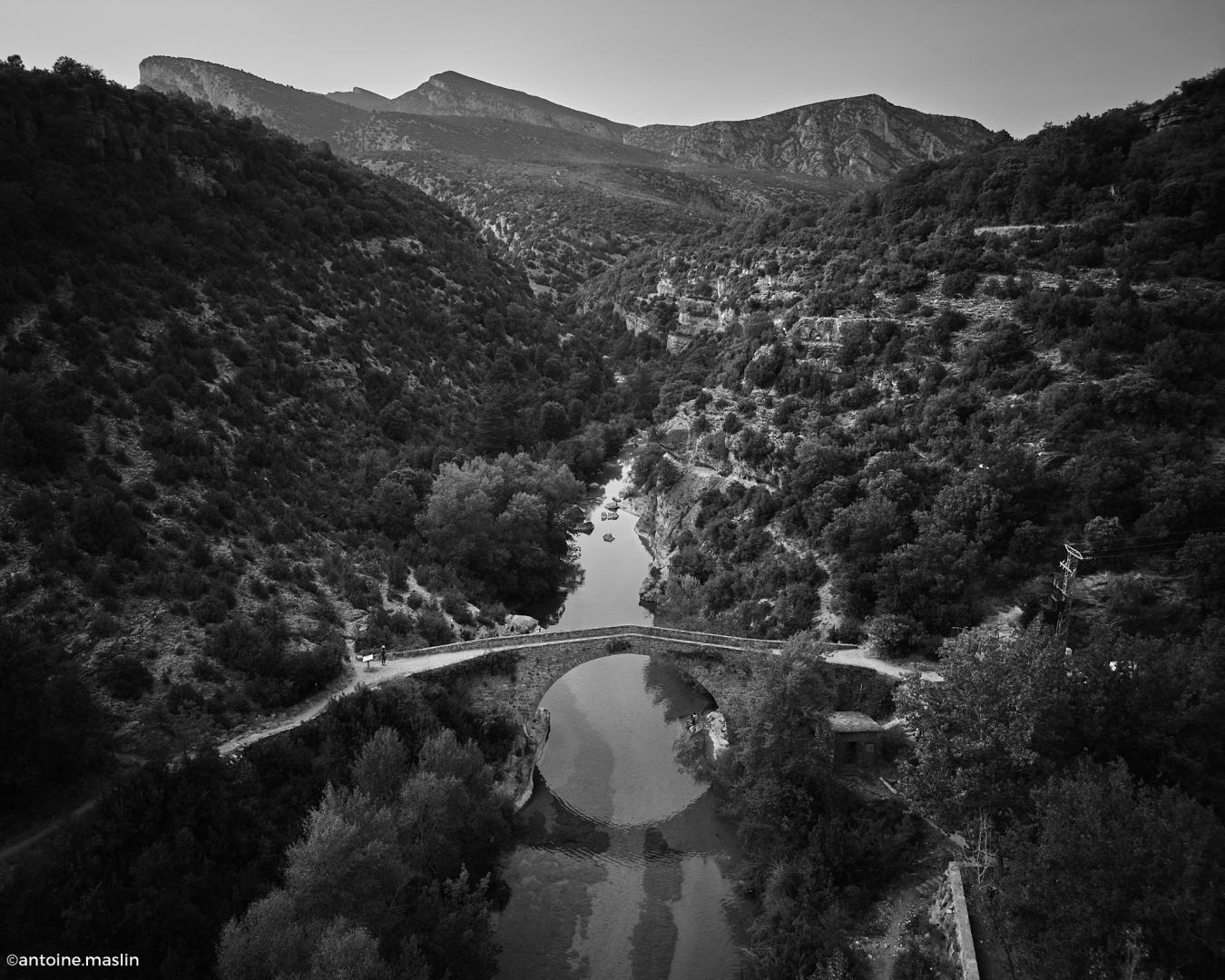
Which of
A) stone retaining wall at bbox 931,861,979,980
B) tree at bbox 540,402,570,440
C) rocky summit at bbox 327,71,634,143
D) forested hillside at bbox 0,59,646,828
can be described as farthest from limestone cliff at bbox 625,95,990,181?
stone retaining wall at bbox 931,861,979,980

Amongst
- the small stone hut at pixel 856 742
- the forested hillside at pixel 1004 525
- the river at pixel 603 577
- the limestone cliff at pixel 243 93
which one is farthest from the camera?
the limestone cliff at pixel 243 93

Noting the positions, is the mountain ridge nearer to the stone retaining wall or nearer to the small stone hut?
the small stone hut

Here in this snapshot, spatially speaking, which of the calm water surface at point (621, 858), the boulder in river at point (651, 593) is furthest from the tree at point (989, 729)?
the boulder in river at point (651, 593)

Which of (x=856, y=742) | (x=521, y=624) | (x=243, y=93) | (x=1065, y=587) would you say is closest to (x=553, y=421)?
(x=521, y=624)

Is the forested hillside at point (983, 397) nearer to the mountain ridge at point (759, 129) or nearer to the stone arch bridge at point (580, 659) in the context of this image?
the stone arch bridge at point (580, 659)

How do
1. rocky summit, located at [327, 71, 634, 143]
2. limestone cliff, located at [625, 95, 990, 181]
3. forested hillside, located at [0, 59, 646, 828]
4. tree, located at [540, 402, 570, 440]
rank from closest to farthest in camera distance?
forested hillside, located at [0, 59, 646, 828] < tree, located at [540, 402, 570, 440] < limestone cliff, located at [625, 95, 990, 181] < rocky summit, located at [327, 71, 634, 143]

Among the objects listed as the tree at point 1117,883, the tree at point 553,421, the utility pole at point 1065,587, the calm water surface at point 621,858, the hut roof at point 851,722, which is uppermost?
the tree at point 553,421

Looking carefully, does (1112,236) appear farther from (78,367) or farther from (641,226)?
(641,226)
